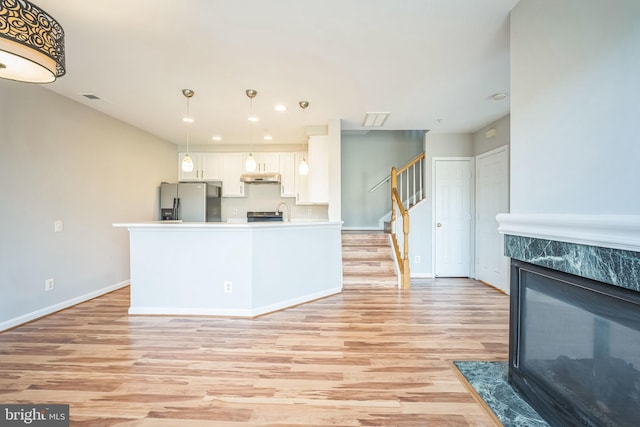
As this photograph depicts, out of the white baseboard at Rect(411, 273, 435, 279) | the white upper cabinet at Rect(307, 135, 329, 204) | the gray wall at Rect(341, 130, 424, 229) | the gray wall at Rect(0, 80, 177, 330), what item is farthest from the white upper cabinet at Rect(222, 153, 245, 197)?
the white baseboard at Rect(411, 273, 435, 279)

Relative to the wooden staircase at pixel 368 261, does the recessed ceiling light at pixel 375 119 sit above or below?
above

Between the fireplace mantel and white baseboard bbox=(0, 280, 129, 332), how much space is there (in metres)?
4.62

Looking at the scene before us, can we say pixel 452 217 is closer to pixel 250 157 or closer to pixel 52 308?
pixel 250 157

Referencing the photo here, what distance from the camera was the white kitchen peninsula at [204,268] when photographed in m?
3.21

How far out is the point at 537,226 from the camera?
1.61 metres

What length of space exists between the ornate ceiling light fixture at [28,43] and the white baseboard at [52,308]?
2.56m

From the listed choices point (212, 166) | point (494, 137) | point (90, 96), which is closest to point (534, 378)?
point (494, 137)

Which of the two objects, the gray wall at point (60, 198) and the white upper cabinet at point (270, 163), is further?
the white upper cabinet at point (270, 163)

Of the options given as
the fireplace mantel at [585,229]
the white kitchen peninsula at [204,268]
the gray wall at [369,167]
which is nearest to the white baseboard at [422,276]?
the gray wall at [369,167]

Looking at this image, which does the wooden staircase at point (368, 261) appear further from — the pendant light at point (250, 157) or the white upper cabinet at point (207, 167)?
the white upper cabinet at point (207, 167)

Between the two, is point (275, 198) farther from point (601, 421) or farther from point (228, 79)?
point (601, 421)

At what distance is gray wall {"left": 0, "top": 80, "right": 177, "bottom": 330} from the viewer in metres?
2.96

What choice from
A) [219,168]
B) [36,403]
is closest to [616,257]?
[36,403]

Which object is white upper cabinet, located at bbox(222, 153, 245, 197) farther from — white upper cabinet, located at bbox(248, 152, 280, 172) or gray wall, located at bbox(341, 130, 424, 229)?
gray wall, located at bbox(341, 130, 424, 229)
